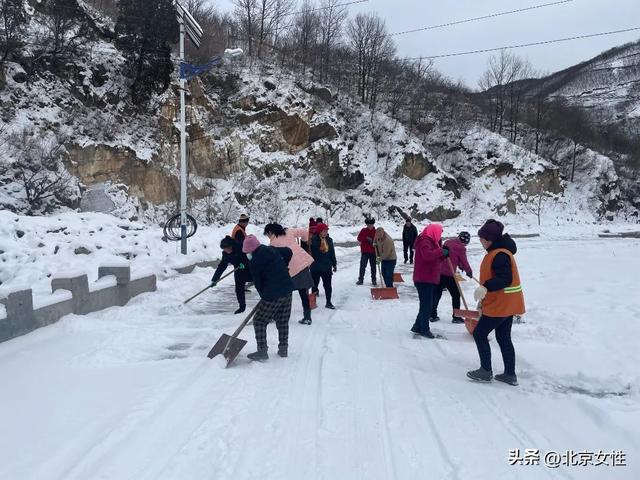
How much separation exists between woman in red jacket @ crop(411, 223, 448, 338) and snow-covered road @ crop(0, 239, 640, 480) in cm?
44

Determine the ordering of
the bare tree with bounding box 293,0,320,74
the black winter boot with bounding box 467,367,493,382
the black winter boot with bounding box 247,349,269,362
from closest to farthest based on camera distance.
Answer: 1. the black winter boot with bounding box 467,367,493,382
2. the black winter boot with bounding box 247,349,269,362
3. the bare tree with bounding box 293,0,320,74

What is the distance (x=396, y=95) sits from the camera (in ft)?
133

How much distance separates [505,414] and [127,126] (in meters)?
23.7

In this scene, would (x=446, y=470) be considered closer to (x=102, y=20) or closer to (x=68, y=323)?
(x=68, y=323)

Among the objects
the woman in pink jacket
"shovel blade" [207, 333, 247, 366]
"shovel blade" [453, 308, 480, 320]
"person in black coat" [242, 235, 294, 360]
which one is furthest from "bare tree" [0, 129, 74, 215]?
"shovel blade" [453, 308, 480, 320]

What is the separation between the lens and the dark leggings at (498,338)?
4562mm

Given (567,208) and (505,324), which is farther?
(567,208)

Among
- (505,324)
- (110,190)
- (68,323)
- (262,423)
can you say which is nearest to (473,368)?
(505,324)

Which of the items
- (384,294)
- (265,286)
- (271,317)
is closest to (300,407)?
(271,317)

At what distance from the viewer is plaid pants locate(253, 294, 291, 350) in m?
5.34

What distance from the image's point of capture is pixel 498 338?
4.64m

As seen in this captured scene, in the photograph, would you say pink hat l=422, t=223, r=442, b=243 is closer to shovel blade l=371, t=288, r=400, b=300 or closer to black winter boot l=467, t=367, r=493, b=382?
black winter boot l=467, t=367, r=493, b=382

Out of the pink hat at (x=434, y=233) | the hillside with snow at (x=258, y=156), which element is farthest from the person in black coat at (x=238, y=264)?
the hillside with snow at (x=258, y=156)

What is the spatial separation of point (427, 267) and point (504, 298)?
6.54ft
